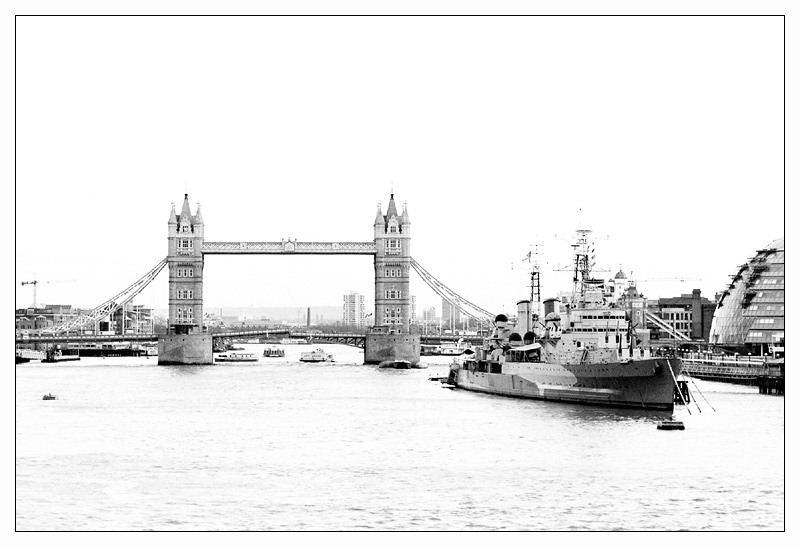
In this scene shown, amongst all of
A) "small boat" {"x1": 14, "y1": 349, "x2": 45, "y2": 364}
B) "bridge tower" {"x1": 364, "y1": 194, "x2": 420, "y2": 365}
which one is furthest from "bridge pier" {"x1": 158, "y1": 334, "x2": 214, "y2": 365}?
"small boat" {"x1": 14, "y1": 349, "x2": 45, "y2": 364}

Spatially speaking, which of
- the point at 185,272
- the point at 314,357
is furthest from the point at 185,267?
the point at 314,357

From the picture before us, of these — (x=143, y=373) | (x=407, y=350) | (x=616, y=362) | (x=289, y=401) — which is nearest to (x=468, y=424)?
(x=616, y=362)

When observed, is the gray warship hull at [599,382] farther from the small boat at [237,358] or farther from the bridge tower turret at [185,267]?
the small boat at [237,358]

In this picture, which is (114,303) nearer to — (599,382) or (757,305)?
(757,305)

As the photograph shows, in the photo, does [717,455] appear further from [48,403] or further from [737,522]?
[48,403]

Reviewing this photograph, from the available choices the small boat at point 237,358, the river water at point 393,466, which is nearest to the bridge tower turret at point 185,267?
the small boat at point 237,358

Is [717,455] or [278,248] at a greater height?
[278,248]

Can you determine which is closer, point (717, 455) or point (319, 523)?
point (319, 523)
